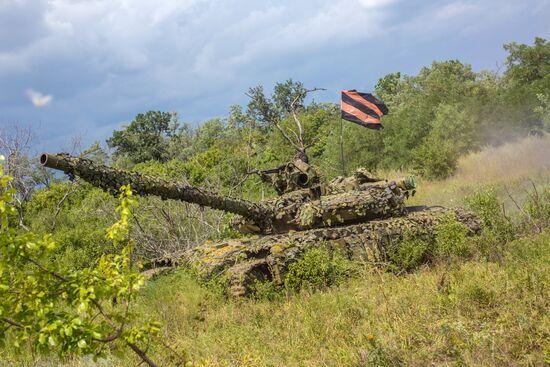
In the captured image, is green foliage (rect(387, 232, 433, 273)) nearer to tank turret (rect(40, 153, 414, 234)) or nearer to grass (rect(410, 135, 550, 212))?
tank turret (rect(40, 153, 414, 234))

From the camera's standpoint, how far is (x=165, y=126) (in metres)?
58.5

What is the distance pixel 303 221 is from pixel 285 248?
87cm

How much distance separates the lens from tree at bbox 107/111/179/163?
51.2m

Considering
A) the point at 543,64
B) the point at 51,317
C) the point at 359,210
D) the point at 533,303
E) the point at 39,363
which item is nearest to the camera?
the point at 51,317

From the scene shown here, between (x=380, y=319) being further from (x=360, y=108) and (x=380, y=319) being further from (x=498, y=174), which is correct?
(x=498, y=174)

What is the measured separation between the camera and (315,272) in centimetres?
786

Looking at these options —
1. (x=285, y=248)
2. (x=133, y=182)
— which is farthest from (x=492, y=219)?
(x=133, y=182)

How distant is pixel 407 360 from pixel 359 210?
468cm

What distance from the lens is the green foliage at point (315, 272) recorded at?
7.91 metres

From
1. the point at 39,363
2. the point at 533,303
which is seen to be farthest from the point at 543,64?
the point at 39,363

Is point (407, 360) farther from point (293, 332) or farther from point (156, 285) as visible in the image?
point (156, 285)

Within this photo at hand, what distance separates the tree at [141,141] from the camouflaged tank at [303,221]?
39401 mm

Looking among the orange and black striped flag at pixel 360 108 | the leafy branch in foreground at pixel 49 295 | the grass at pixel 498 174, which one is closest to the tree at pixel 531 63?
the grass at pixel 498 174

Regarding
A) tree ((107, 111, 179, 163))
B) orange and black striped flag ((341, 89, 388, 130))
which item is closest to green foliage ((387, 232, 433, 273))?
orange and black striped flag ((341, 89, 388, 130))
